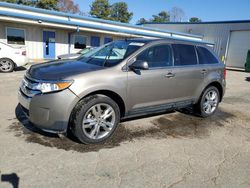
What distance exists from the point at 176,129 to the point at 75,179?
2.59 m

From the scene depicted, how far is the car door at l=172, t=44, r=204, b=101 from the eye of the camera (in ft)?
16.3

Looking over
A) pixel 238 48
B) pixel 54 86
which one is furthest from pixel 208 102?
pixel 238 48

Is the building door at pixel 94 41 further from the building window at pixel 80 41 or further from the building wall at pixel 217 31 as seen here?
the building wall at pixel 217 31

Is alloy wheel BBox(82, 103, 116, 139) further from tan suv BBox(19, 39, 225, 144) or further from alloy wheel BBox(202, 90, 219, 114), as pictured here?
alloy wheel BBox(202, 90, 219, 114)

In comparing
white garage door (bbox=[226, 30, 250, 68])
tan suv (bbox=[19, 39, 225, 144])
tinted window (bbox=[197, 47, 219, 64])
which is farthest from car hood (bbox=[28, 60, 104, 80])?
white garage door (bbox=[226, 30, 250, 68])

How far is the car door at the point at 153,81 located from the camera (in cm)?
430

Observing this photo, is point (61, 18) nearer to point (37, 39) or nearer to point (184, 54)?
point (37, 39)

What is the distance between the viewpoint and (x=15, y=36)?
1688 cm

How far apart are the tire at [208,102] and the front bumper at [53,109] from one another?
324 centimetres

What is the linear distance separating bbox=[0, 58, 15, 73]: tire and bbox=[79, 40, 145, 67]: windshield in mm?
7327

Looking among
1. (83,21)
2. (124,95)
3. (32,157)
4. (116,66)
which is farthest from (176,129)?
(83,21)

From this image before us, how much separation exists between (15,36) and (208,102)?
15286 millimetres

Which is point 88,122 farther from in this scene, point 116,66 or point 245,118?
point 245,118

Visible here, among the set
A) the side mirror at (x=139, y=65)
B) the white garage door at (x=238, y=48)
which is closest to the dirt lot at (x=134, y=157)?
the side mirror at (x=139, y=65)
